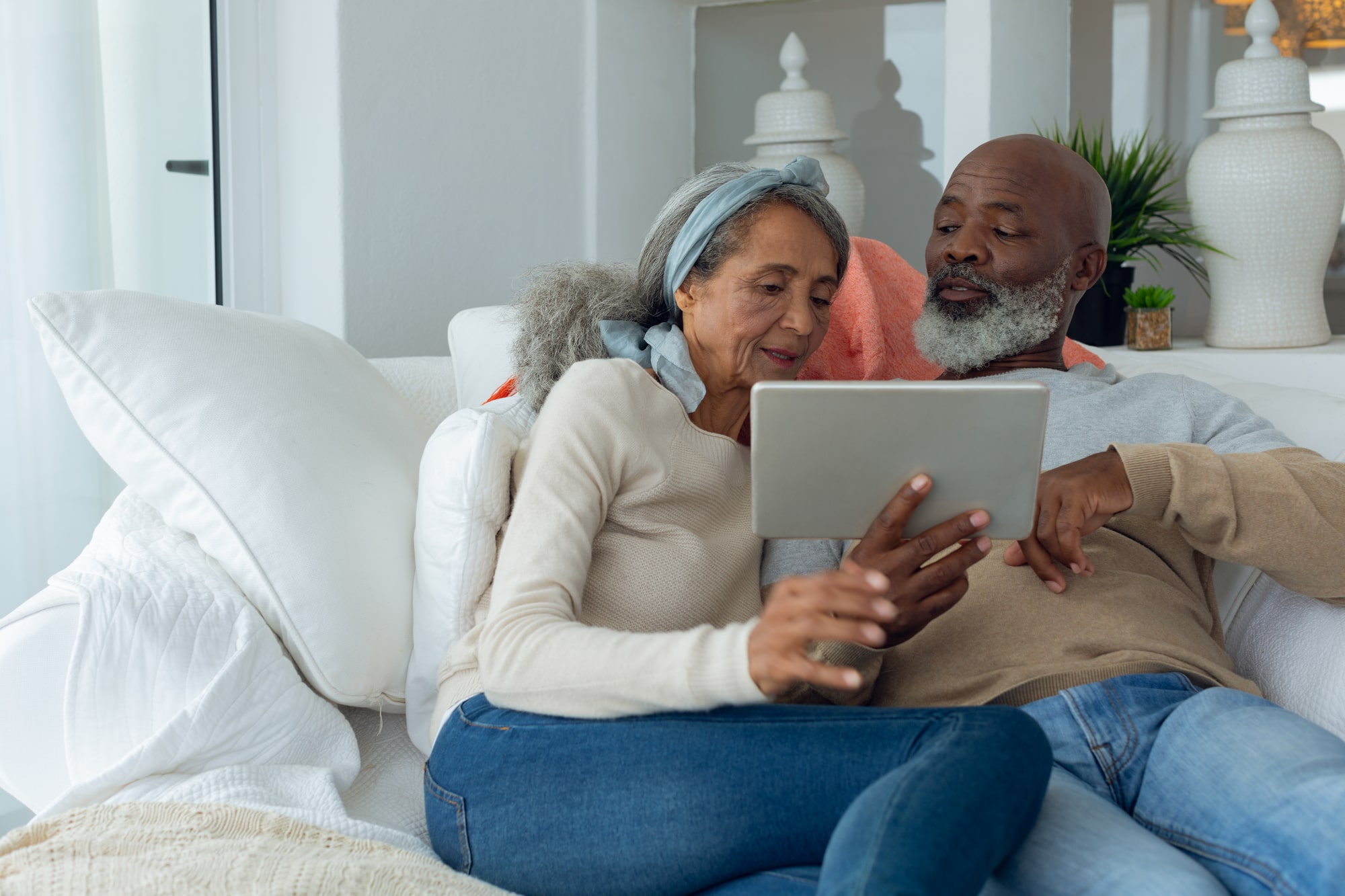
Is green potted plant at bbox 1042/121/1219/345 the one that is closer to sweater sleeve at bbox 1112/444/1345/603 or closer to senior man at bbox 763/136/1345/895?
senior man at bbox 763/136/1345/895

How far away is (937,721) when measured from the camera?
107cm

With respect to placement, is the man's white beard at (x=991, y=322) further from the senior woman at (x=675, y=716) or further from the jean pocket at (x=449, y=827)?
the jean pocket at (x=449, y=827)

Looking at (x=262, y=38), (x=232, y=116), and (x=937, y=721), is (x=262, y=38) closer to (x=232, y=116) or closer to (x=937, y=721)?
(x=232, y=116)

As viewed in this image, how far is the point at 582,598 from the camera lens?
1.27 m

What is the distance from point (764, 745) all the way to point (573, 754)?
181mm

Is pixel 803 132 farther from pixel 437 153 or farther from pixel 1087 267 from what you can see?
pixel 1087 267

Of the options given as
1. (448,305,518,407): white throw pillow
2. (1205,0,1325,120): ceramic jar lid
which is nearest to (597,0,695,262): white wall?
(448,305,518,407): white throw pillow

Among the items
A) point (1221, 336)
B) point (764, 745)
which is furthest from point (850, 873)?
point (1221, 336)

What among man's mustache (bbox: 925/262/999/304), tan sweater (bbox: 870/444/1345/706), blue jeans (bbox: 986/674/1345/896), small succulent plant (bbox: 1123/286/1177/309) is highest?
man's mustache (bbox: 925/262/999/304)

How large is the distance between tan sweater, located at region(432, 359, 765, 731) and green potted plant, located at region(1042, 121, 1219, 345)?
1.42m

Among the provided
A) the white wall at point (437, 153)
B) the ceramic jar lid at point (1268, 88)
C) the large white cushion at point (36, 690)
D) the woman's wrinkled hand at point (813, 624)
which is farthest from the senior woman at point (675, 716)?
the ceramic jar lid at point (1268, 88)

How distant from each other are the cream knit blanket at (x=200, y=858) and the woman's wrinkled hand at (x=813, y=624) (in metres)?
0.33

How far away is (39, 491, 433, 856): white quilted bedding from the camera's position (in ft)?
3.77

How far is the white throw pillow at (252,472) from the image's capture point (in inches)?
51.3
